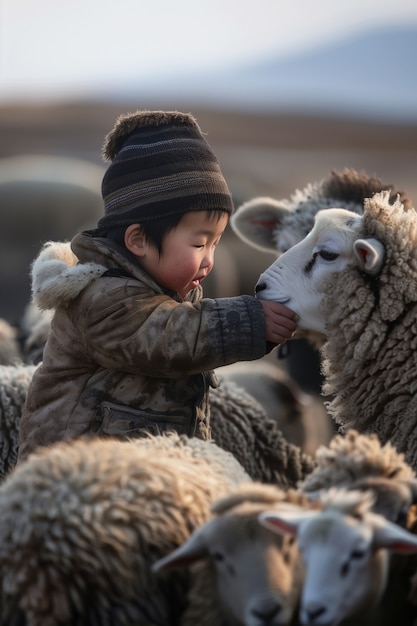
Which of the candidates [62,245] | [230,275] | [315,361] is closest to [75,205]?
[230,275]

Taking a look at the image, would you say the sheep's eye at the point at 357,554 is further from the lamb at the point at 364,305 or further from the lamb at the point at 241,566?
the lamb at the point at 364,305

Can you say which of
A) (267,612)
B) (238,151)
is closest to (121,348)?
(267,612)

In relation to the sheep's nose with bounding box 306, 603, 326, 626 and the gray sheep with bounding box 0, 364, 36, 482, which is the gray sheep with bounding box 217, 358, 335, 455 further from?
the sheep's nose with bounding box 306, 603, 326, 626

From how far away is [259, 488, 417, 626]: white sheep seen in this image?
6.49ft

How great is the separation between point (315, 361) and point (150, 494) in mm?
3607

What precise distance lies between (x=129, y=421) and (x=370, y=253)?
812 mm

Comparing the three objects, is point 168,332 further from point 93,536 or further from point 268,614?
point 268,614

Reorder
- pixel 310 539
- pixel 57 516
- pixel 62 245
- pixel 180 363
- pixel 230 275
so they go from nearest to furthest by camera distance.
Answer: pixel 310 539
pixel 57 516
pixel 180 363
pixel 62 245
pixel 230 275

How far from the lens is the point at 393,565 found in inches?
86.9

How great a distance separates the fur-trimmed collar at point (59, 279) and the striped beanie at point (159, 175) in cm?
20

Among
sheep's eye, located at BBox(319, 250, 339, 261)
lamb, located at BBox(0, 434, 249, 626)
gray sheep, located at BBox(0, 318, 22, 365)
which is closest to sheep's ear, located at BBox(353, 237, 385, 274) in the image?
sheep's eye, located at BBox(319, 250, 339, 261)

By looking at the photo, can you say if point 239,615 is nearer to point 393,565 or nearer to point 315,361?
point 393,565

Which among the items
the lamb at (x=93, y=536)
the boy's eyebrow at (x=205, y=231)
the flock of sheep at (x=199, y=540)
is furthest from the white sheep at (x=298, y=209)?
the lamb at (x=93, y=536)

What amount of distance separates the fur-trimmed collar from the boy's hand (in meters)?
0.48
